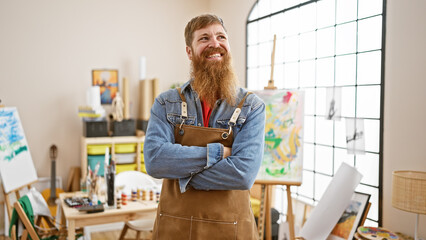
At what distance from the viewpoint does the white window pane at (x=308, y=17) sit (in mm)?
4004

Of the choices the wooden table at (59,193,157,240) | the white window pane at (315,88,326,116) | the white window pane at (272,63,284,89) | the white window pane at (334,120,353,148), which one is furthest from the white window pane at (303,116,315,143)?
the wooden table at (59,193,157,240)

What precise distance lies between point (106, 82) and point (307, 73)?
2.80 meters

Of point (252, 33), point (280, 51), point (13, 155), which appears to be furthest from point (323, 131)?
point (13, 155)

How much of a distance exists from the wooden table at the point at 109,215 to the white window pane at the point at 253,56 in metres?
2.48

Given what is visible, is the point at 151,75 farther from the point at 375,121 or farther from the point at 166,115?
the point at 166,115

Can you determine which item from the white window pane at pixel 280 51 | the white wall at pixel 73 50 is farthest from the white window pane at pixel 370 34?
the white wall at pixel 73 50

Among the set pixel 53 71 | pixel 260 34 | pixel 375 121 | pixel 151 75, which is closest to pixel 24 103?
pixel 53 71

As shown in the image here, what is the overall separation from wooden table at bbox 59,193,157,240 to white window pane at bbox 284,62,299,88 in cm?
214

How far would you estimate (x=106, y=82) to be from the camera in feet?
17.0

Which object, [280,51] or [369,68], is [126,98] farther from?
[369,68]

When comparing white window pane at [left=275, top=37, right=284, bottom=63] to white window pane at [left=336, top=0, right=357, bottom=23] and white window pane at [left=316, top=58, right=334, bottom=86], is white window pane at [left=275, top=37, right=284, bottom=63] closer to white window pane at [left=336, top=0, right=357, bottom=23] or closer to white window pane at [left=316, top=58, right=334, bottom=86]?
white window pane at [left=316, top=58, right=334, bottom=86]

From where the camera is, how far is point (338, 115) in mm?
3357

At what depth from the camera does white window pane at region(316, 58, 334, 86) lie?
A: 3763mm

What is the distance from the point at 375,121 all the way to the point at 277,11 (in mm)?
1968
